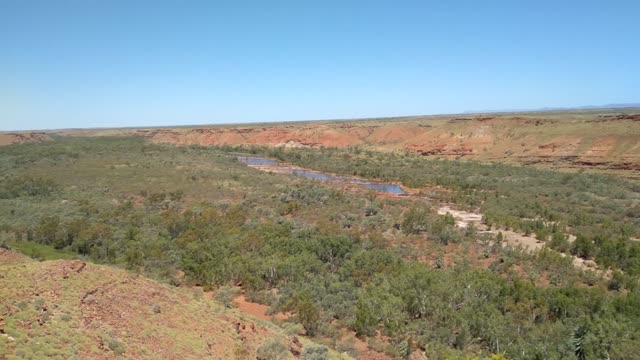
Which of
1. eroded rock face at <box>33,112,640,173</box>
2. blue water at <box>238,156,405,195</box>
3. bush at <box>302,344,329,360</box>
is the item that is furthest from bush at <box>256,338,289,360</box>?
eroded rock face at <box>33,112,640,173</box>

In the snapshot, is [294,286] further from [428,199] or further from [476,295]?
[428,199]

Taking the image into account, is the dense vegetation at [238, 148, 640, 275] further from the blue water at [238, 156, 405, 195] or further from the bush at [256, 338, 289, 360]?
the bush at [256, 338, 289, 360]

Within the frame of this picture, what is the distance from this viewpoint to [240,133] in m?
117

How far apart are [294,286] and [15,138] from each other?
113 metres

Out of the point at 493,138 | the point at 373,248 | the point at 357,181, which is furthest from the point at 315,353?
the point at 493,138

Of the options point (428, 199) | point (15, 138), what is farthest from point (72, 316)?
point (15, 138)

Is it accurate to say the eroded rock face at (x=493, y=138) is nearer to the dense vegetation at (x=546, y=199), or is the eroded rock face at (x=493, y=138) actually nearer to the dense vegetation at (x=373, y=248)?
the dense vegetation at (x=546, y=199)

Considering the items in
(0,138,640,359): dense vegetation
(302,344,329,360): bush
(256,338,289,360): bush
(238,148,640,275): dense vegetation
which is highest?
(256,338,289,360): bush

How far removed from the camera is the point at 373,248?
24859 mm

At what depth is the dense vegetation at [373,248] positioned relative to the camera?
15.5 metres

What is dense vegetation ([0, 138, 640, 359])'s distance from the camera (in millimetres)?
15523

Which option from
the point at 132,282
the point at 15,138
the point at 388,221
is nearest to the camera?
the point at 132,282

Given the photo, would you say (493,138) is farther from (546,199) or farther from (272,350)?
(272,350)

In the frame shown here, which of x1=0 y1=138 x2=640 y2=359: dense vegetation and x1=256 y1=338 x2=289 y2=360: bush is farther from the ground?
x1=256 y1=338 x2=289 y2=360: bush
